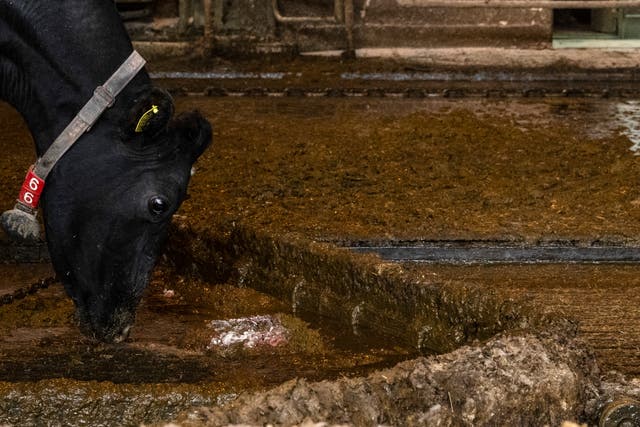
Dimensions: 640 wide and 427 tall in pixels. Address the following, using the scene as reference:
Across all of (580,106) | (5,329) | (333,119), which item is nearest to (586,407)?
(5,329)

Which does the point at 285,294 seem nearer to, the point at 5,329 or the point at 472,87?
the point at 5,329

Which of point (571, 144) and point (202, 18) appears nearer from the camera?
point (571, 144)

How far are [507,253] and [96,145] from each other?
6.99ft

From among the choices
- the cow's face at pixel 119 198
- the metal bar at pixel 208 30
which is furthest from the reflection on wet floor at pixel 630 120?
the cow's face at pixel 119 198

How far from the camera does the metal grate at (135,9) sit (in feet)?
33.9

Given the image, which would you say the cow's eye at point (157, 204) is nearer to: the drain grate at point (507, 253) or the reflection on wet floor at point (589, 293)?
the reflection on wet floor at point (589, 293)

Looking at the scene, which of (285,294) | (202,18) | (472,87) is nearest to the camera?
(285,294)

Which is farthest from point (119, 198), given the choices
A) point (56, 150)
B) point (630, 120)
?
point (630, 120)

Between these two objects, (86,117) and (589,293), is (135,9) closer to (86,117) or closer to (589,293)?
(589,293)

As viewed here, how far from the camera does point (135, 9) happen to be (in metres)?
10.6

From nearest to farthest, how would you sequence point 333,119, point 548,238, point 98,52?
point 98,52 < point 548,238 < point 333,119

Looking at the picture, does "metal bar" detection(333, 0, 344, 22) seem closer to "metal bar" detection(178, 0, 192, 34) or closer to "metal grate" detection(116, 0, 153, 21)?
"metal bar" detection(178, 0, 192, 34)

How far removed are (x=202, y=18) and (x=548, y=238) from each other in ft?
19.2

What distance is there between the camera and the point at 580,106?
8.05 meters
